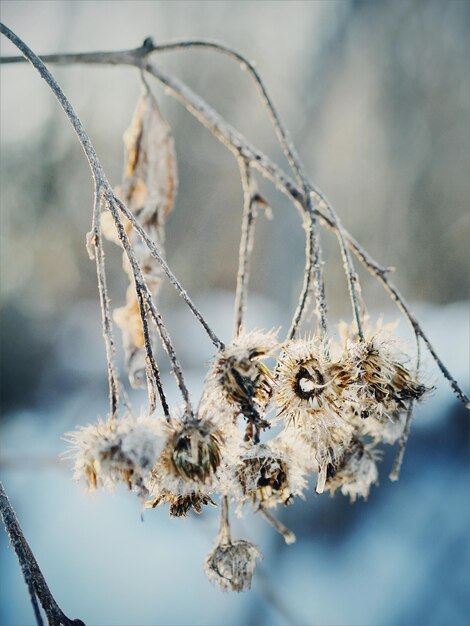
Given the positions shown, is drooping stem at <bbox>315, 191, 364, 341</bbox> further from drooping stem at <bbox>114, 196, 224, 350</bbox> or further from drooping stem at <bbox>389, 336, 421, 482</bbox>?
drooping stem at <bbox>114, 196, 224, 350</bbox>

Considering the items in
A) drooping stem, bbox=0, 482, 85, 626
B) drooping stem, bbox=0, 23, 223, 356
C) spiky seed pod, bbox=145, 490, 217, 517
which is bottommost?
drooping stem, bbox=0, 482, 85, 626

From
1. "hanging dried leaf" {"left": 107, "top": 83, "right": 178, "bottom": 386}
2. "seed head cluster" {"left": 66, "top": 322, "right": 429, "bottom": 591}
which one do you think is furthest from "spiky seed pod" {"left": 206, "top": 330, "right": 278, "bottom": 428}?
"hanging dried leaf" {"left": 107, "top": 83, "right": 178, "bottom": 386}

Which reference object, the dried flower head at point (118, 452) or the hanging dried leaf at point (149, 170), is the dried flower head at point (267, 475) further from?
the hanging dried leaf at point (149, 170)

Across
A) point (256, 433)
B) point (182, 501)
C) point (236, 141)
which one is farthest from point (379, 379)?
point (236, 141)

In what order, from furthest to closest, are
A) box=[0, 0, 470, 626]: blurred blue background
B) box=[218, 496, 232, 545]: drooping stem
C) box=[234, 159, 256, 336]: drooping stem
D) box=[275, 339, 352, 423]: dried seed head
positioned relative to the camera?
box=[0, 0, 470, 626]: blurred blue background < box=[234, 159, 256, 336]: drooping stem < box=[218, 496, 232, 545]: drooping stem < box=[275, 339, 352, 423]: dried seed head

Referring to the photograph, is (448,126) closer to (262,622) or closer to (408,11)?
(408,11)

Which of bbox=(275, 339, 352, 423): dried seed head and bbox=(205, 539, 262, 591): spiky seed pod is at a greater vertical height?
bbox=(275, 339, 352, 423): dried seed head

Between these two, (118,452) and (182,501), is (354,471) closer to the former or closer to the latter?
(182,501)
